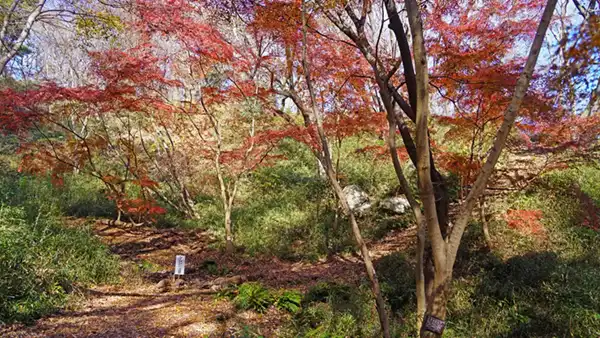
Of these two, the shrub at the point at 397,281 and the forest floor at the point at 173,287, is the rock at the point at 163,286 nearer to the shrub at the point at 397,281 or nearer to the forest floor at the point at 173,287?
the forest floor at the point at 173,287

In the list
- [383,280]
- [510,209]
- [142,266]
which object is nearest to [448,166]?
[510,209]

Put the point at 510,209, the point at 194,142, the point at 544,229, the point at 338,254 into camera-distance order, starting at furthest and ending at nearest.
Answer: the point at 194,142
the point at 338,254
the point at 510,209
the point at 544,229

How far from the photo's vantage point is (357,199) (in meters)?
8.27

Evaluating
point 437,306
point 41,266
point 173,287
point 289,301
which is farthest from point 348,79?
point 41,266

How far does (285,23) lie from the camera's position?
16.8ft

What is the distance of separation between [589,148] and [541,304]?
367cm

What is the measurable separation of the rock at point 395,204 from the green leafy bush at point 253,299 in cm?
423

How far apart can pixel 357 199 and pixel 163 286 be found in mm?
4762

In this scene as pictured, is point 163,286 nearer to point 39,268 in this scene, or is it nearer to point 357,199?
point 39,268

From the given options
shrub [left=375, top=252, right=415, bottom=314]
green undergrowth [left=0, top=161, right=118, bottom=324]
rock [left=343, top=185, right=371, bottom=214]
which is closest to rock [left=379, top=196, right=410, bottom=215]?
rock [left=343, top=185, right=371, bottom=214]

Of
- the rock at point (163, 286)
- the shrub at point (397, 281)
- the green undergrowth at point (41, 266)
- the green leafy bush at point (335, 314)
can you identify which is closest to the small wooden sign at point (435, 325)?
the green leafy bush at point (335, 314)

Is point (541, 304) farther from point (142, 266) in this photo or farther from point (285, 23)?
point (142, 266)

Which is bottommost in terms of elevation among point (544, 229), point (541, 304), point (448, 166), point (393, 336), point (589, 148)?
point (393, 336)

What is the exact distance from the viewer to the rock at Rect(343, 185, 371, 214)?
8.11 m
